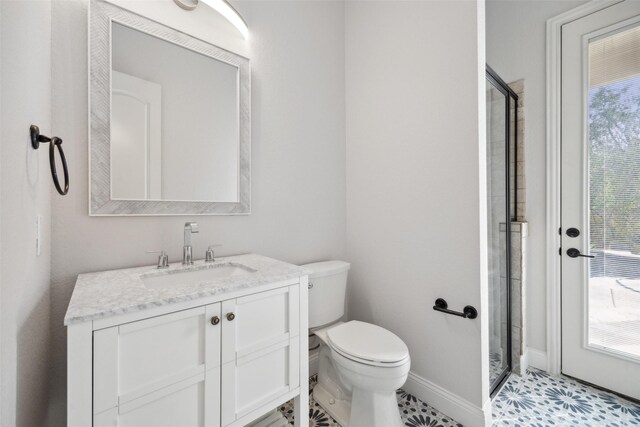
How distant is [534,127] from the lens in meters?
1.92

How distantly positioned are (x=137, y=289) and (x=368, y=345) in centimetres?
104

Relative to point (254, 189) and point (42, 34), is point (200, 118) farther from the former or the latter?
point (42, 34)

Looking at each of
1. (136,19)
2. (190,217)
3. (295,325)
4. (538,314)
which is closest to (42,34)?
(136,19)

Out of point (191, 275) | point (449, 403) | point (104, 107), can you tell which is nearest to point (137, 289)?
point (191, 275)

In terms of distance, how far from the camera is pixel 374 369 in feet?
4.05

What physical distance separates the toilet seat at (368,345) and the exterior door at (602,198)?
1.36m

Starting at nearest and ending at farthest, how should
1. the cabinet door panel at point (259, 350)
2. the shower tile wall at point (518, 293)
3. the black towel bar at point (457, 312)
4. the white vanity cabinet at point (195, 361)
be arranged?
the white vanity cabinet at point (195, 361) → the cabinet door panel at point (259, 350) → the black towel bar at point (457, 312) → the shower tile wall at point (518, 293)

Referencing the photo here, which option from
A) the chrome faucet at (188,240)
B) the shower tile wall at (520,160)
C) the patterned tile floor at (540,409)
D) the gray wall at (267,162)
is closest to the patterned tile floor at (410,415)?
the patterned tile floor at (540,409)

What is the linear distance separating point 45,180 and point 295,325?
1.07 metres

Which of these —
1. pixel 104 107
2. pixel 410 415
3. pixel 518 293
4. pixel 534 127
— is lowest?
pixel 410 415

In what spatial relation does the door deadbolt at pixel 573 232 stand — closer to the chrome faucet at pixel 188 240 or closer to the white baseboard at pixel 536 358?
the white baseboard at pixel 536 358

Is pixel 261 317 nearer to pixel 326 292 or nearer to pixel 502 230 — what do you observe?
pixel 326 292

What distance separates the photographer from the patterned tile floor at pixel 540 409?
56.7 inches

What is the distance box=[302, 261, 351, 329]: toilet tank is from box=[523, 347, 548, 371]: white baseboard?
1.40 metres
